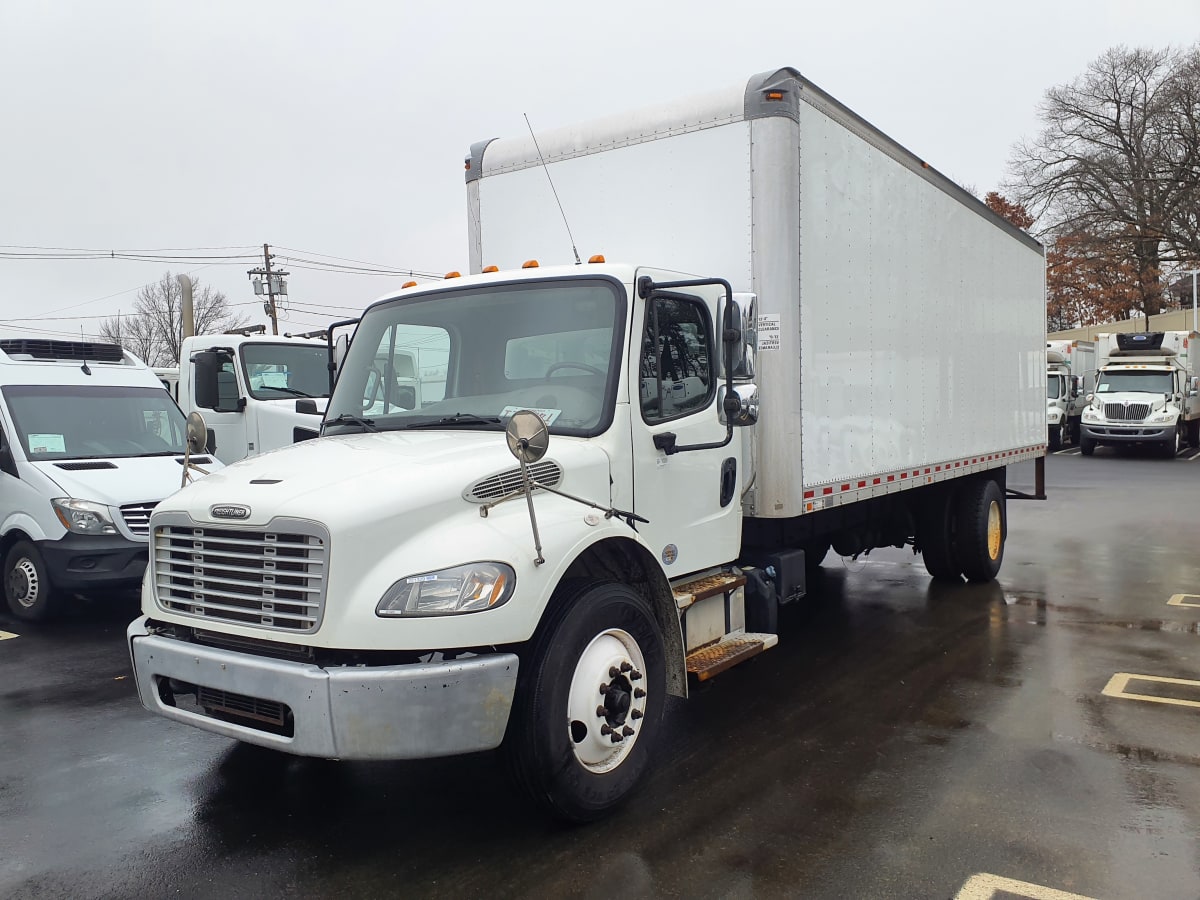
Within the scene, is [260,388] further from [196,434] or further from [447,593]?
[447,593]

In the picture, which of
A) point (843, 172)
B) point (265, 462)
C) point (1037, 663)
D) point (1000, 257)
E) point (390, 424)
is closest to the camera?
point (265, 462)

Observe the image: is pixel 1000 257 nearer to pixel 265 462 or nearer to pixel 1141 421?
pixel 265 462

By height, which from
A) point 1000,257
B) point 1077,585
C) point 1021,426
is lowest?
point 1077,585

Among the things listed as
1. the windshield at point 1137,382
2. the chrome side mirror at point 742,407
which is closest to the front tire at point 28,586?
the chrome side mirror at point 742,407

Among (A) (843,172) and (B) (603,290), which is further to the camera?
(A) (843,172)

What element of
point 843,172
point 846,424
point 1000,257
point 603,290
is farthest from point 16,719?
point 1000,257

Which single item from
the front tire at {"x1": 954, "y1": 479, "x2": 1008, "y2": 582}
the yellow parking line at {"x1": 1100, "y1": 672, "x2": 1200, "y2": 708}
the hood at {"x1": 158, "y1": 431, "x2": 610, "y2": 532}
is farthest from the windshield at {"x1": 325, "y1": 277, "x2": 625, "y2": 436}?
the front tire at {"x1": 954, "y1": 479, "x2": 1008, "y2": 582}

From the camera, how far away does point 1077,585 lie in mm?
9797

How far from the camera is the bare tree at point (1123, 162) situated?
127ft

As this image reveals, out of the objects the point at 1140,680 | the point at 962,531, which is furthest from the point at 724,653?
the point at 962,531

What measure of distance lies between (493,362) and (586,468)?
0.83 m

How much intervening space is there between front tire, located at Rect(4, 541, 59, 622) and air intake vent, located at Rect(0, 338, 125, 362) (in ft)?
6.95

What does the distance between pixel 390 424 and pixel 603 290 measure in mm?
1250

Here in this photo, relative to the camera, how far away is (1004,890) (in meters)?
3.67
